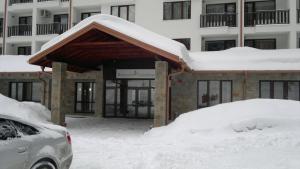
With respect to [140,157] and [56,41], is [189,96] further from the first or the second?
[140,157]

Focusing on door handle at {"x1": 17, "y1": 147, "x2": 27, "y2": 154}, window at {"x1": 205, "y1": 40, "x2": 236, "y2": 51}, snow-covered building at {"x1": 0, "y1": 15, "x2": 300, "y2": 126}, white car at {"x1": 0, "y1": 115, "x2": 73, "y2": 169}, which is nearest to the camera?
white car at {"x1": 0, "y1": 115, "x2": 73, "y2": 169}

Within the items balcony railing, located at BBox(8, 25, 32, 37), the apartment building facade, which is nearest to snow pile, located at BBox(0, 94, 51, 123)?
the apartment building facade

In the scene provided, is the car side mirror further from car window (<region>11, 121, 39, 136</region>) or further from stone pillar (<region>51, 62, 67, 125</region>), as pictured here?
stone pillar (<region>51, 62, 67, 125</region>)

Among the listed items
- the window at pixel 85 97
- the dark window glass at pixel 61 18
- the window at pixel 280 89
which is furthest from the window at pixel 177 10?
the dark window glass at pixel 61 18

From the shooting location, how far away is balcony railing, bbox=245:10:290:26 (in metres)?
23.9

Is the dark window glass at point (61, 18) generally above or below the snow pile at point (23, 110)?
above

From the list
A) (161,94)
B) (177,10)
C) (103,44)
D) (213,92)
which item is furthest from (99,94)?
(177,10)

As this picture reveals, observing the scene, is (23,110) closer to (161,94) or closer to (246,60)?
(161,94)

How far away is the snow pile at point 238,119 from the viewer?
1193 cm

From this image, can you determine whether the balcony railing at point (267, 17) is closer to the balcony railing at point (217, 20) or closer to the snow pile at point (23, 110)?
the balcony railing at point (217, 20)

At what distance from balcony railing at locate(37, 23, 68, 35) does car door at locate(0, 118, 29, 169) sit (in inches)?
1008

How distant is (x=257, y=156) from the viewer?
352 inches

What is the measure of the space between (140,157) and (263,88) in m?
13.7

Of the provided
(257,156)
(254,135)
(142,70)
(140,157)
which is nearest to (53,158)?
(140,157)
